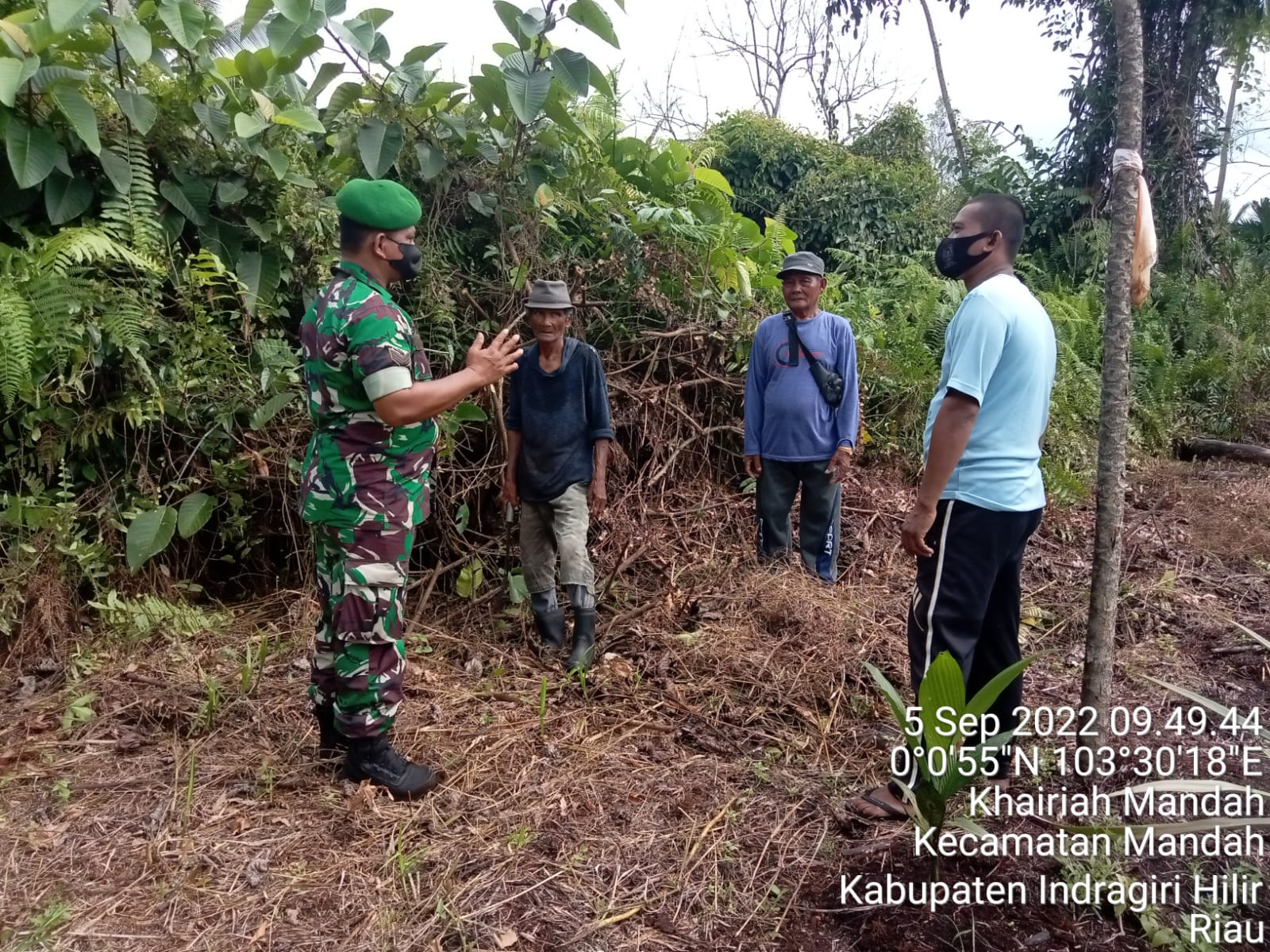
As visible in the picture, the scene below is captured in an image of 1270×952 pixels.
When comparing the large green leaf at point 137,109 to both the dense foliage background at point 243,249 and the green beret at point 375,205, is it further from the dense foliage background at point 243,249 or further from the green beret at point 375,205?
the green beret at point 375,205

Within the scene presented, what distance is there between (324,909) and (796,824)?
1.43m

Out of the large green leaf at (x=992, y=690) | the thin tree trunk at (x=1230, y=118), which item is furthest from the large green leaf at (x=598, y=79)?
the thin tree trunk at (x=1230, y=118)

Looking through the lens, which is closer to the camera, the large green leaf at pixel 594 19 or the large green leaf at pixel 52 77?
the large green leaf at pixel 52 77

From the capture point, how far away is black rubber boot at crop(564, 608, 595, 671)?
12.3 ft

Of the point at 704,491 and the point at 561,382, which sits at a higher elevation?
the point at 561,382

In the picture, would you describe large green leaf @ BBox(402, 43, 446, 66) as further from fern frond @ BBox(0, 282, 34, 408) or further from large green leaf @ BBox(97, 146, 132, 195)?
fern frond @ BBox(0, 282, 34, 408)

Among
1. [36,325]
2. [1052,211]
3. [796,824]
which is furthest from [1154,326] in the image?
[36,325]

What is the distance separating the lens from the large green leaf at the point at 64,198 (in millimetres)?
3764

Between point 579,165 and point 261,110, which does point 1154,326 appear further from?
point 261,110

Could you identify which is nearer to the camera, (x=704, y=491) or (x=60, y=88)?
(x=60, y=88)

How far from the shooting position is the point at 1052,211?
35.1 feet

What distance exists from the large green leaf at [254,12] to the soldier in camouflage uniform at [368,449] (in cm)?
194

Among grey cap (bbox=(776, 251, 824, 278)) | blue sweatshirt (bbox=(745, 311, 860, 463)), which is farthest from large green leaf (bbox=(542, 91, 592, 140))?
blue sweatshirt (bbox=(745, 311, 860, 463))

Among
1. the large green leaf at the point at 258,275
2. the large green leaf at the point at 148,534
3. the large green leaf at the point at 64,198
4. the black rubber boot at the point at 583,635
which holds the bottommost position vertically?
the black rubber boot at the point at 583,635
